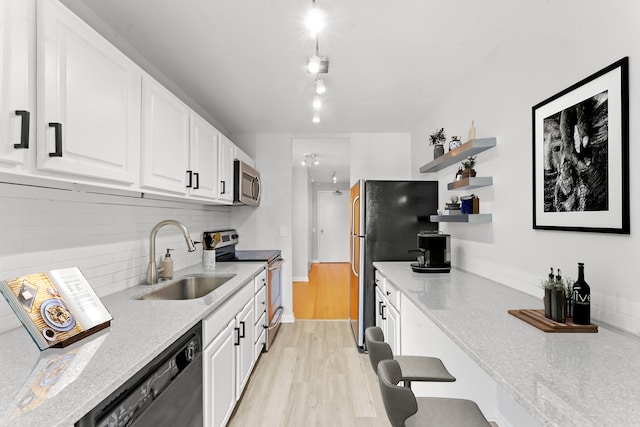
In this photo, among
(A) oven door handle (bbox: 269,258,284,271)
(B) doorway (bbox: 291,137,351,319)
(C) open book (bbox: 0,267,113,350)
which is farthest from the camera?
(B) doorway (bbox: 291,137,351,319)

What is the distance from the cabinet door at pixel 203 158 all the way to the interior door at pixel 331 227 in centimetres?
694

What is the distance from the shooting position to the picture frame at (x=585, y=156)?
1275 mm

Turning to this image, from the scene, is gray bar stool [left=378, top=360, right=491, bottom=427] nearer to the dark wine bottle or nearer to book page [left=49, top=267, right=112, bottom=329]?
the dark wine bottle

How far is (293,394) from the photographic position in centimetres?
253

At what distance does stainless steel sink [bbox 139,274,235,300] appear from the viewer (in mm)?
2274

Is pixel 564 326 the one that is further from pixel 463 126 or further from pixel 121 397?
pixel 463 126

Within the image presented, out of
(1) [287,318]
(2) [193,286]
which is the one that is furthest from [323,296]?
(2) [193,286]

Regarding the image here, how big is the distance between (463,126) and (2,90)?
2.78m

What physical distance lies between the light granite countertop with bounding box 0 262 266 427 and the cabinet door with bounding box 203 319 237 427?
0.30 m

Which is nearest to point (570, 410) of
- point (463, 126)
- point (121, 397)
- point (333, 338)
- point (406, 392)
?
point (406, 392)

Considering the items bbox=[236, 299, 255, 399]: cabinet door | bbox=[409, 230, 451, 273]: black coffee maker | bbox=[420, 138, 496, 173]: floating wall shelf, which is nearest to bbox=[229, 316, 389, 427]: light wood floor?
bbox=[236, 299, 255, 399]: cabinet door

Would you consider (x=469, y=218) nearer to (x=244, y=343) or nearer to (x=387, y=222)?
(x=387, y=222)

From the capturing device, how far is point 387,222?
129 inches

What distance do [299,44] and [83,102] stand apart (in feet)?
4.46
